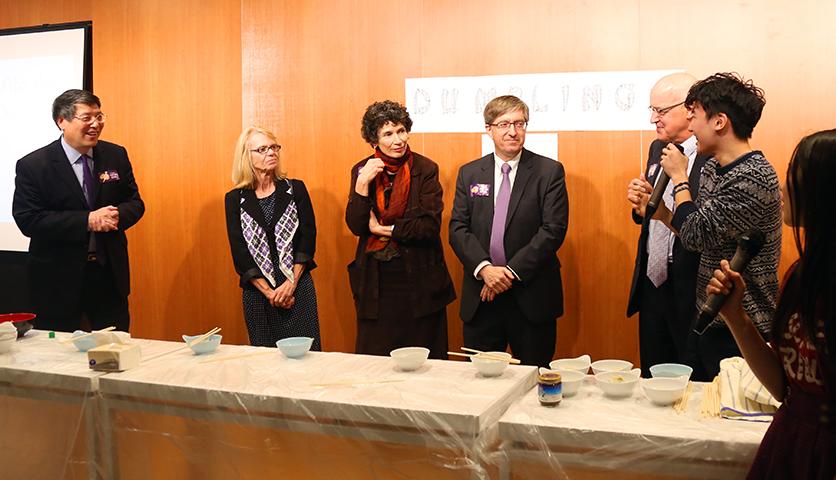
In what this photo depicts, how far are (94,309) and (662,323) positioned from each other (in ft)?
9.52

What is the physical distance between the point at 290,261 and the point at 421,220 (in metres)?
0.73

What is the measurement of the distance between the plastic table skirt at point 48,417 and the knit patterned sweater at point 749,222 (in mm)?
2171

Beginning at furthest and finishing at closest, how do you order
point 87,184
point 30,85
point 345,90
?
point 30,85, point 345,90, point 87,184

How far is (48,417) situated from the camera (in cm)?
265

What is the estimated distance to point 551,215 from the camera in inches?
146

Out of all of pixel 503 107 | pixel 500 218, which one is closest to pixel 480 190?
pixel 500 218

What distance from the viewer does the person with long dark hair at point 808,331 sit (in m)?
1.58

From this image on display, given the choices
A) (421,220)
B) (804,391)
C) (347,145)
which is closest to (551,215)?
(421,220)

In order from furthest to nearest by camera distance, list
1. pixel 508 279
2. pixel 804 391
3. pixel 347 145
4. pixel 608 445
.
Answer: pixel 347 145 < pixel 508 279 < pixel 608 445 < pixel 804 391

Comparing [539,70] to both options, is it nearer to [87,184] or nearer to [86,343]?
[87,184]

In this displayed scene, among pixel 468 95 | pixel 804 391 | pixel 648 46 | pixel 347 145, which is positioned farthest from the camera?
pixel 347 145

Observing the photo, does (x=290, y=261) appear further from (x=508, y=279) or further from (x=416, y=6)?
(x=416, y=6)

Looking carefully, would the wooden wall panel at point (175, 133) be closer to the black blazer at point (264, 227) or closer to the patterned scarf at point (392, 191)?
the black blazer at point (264, 227)

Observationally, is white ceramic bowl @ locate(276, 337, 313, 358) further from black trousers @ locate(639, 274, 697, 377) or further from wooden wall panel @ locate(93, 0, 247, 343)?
Answer: wooden wall panel @ locate(93, 0, 247, 343)
